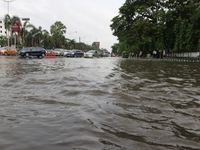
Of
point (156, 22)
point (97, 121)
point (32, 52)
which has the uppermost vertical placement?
point (156, 22)

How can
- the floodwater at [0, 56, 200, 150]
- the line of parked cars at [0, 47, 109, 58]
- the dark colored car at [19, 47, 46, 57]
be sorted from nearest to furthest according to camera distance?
the floodwater at [0, 56, 200, 150] → the dark colored car at [19, 47, 46, 57] → the line of parked cars at [0, 47, 109, 58]

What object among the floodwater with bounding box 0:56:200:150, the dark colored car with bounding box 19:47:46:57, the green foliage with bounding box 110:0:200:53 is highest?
the green foliage with bounding box 110:0:200:53

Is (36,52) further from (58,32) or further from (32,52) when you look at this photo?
(58,32)

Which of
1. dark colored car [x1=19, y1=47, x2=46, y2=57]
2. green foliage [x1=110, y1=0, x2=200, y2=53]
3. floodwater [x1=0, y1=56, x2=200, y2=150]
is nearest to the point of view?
floodwater [x1=0, y1=56, x2=200, y2=150]

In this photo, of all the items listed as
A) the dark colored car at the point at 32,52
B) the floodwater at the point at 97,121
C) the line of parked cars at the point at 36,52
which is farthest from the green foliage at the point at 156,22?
the floodwater at the point at 97,121


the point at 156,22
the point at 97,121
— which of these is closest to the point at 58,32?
the point at 156,22

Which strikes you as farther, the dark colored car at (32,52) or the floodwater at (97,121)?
the dark colored car at (32,52)

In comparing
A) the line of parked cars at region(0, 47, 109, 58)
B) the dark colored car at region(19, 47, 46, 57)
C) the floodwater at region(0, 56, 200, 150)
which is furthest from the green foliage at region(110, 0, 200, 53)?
the floodwater at region(0, 56, 200, 150)

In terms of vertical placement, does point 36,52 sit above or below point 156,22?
below

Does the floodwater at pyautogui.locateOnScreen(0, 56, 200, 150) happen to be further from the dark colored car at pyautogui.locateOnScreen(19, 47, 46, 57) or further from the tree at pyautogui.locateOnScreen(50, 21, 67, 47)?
the tree at pyautogui.locateOnScreen(50, 21, 67, 47)

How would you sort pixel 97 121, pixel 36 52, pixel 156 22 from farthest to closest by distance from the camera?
pixel 156 22 → pixel 36 52 → pixel 97 121

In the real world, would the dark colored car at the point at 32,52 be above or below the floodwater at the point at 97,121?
above

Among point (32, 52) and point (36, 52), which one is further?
point (36, 52)

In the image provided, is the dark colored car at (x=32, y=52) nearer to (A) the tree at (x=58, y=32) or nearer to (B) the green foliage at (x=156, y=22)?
(B) the green foliage at (x=156, y=22)
